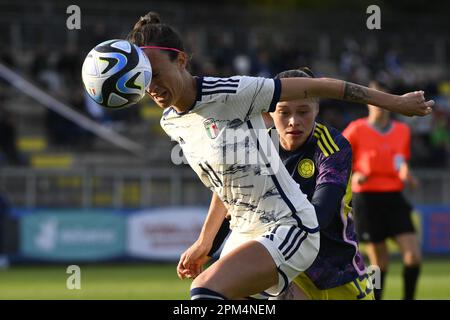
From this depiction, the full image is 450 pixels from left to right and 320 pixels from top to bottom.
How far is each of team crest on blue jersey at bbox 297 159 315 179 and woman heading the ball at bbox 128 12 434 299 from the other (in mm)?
675

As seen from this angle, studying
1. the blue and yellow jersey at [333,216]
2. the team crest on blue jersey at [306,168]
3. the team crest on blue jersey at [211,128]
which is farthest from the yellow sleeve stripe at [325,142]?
the team crest on blue jersey at [211,128]

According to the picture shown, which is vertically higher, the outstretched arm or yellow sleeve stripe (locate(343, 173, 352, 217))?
the outstretched arm

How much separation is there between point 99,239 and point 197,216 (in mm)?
1774

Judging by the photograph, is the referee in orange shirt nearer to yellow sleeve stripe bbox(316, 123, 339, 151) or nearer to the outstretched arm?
yellow sleeve stripe bbox(316, 123, 339, 151)

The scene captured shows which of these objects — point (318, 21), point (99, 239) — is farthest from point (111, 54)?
point (318, 21)

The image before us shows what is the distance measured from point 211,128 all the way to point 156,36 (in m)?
0.59

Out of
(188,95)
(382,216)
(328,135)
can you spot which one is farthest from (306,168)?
(382,216)

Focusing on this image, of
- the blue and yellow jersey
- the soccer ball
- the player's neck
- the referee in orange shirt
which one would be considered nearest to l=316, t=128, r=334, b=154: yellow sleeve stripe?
the blue and yellow jersey

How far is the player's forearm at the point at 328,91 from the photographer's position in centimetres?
532

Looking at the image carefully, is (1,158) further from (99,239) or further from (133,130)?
(133,130)

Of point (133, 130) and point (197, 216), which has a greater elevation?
point (133, 130)

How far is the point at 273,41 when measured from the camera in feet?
86.1

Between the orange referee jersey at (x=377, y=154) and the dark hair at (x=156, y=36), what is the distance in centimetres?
576

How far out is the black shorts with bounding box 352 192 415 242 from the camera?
10.9 metres
